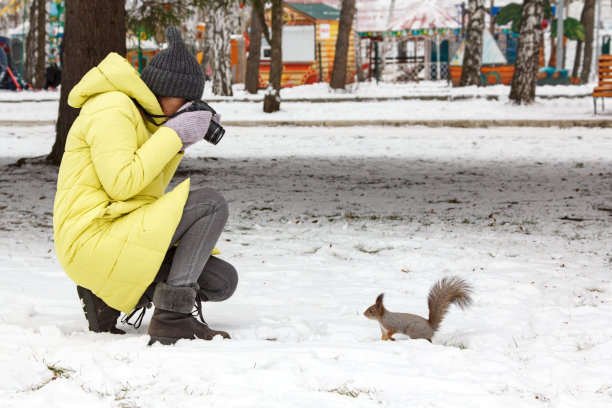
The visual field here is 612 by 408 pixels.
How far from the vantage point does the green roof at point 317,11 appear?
3506 cm

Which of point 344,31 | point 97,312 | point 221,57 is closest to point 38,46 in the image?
point 221,57

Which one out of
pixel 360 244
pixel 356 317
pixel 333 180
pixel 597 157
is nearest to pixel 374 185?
pixel 333 180

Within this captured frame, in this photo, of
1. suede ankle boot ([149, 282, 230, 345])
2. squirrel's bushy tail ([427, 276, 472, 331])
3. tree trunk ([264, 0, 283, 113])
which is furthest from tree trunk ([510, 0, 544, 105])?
suede ankle boot ([149, 282, 230, 345])

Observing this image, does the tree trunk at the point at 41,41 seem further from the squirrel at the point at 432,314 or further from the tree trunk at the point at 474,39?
the squirrel at the point at 432,314

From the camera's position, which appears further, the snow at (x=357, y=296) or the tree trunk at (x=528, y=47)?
the tree trunk at (x=528, y=47)

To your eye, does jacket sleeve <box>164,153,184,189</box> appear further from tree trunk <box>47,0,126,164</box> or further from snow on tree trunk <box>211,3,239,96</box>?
snow on tree trunk <box>211,3,239,96</box>

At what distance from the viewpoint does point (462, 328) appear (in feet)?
12.6

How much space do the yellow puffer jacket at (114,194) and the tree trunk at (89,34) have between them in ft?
19.5

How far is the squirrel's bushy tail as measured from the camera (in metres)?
3.56

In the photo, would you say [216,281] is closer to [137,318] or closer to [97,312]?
[137,318]

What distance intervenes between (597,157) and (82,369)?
9.33 metres

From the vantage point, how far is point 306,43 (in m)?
35.5

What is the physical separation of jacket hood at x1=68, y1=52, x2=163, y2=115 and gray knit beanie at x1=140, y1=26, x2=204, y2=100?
2.8 inches

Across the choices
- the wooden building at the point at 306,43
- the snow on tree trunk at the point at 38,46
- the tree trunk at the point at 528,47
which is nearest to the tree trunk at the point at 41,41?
the snow on tree trunk at the point at 38,46
